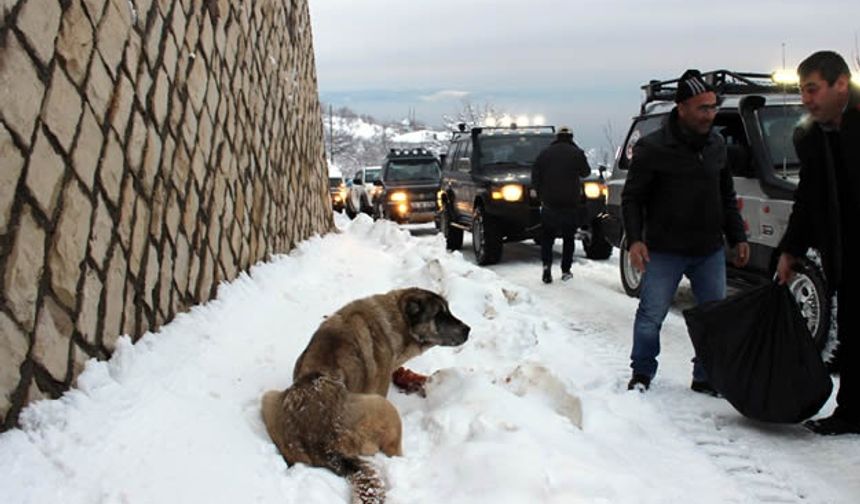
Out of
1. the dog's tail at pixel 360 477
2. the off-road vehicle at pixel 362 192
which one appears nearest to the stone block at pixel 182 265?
the dog's tail at pixel 360 477

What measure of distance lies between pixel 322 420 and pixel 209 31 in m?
3.54

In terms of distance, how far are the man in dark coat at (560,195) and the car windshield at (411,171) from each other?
9.61 metres

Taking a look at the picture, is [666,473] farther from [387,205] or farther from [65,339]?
[387,205]

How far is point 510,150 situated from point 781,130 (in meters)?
6.42

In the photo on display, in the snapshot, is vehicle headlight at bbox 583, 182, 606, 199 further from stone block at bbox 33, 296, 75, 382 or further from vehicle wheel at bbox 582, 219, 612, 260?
stone block at bbox 33, 296, 75, 382

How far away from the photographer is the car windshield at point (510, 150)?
40.0ft

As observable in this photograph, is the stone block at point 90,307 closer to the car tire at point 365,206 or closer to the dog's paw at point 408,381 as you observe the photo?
the dog's paw at point 408,381

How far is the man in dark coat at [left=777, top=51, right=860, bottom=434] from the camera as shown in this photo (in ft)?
12.3

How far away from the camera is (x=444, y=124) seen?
85688 mm

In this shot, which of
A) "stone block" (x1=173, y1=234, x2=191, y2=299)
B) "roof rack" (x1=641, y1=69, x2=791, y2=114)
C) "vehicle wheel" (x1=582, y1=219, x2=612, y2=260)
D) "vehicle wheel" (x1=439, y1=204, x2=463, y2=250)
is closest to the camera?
"stone block" (x1=173, y1=234, x2=191, y2=299)

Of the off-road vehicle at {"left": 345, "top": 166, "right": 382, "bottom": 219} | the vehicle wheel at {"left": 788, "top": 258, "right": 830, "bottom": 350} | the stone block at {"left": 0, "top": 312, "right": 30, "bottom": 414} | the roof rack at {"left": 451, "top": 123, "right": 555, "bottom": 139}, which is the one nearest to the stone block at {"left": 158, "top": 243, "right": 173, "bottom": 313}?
the stone block at {"left": 0, "top": 312, "right": 30, "bottom": 414}

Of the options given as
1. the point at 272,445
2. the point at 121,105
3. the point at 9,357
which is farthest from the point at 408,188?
the point at 9,357

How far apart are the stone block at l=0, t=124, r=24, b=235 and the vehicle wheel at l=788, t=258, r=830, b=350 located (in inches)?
182

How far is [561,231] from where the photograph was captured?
9.67 meters
